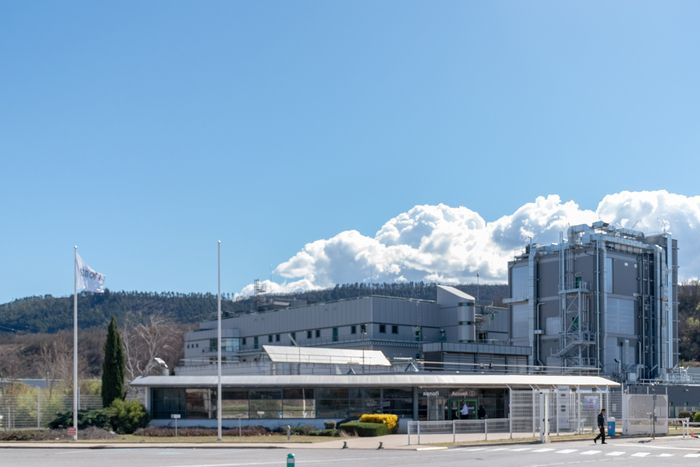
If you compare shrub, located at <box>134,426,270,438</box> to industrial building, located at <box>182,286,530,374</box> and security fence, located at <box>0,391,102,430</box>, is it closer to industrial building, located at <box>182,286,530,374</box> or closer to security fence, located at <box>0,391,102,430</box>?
security fence, located at <box>0,391,102,430</box>

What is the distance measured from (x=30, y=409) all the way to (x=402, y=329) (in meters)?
36.1

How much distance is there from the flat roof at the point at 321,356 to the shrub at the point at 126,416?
9159mm

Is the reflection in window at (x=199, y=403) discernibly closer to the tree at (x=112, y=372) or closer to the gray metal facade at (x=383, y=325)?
the tree at (x=112, y=372)

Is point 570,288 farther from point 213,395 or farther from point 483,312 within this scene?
point 213,395

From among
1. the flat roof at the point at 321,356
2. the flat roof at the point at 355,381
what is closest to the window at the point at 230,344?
the flat roof at the point at 321,356

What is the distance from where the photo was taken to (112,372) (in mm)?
57656

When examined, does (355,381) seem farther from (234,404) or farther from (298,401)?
(234,404)

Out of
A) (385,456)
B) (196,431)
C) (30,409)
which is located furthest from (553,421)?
(30,409)

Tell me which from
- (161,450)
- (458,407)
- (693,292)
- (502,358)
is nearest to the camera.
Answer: (161,450)

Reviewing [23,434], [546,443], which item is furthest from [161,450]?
[546,443]

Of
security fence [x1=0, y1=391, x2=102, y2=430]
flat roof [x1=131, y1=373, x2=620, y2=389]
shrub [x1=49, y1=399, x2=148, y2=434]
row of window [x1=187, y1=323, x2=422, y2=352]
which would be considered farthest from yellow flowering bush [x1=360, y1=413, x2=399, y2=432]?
row of window [x1=187, y1=323, x2=422, y2=352]

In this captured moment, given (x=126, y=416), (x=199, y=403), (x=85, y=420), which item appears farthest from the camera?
(x=199, y=403)

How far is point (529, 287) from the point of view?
287ft

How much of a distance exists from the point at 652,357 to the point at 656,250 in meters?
9.83
